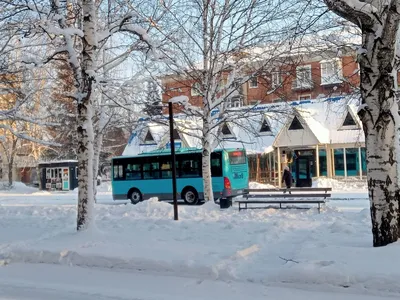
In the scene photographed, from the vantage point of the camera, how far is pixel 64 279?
23.2 ft

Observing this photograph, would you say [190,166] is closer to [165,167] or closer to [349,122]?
[165,167]

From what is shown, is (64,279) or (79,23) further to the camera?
(79,23)

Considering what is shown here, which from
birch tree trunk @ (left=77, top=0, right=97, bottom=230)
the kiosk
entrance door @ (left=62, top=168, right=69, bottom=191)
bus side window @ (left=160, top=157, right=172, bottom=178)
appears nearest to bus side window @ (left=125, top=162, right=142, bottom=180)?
bus side window @ (left=160, top=157, right=172, bottom=178)

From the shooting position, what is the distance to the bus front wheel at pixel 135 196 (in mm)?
25020

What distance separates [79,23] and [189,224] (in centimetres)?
691

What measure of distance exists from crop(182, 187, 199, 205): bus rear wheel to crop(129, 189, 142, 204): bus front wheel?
9.63 ft

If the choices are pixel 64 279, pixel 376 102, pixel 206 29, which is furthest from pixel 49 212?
pixel 376 102

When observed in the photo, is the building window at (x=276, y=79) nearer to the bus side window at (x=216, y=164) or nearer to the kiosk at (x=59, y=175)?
the bus side window at (x=216, y=164)

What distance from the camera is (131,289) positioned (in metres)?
6.39

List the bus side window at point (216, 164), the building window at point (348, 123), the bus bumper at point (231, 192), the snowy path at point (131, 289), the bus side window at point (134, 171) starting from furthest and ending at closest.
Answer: the building window at point (348, 123), the bus side window at point (134, 171), the bus side window at point (216, 164), the bus bumper at point (231, 192), the snowy path at point (131, 289)

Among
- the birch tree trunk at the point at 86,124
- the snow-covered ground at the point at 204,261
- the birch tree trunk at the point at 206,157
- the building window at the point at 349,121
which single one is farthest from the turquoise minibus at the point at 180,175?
the birch tree trunk at the point at 86,124

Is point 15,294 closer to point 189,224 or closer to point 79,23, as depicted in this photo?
point 189,224

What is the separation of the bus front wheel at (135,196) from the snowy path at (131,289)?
17455 millimetres

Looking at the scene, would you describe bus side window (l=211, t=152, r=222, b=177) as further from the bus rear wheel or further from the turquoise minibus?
the bus rear wheel
